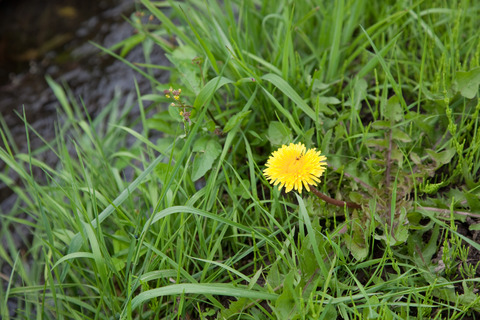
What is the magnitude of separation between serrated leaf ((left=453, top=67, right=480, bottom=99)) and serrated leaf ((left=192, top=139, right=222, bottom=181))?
1.01 metres

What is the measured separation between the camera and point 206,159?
181cm

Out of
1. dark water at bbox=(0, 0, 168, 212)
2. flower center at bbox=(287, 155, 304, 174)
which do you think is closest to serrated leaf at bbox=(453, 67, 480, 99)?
flower center at bbox=(287, 155, 304, 174)

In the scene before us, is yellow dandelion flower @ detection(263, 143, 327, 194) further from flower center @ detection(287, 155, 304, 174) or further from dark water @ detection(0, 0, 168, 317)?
dark water @ detection(0, 0, 168, 317)

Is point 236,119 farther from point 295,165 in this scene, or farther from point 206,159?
point 295,165

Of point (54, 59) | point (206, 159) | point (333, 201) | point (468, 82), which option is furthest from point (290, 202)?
point (54, 59)

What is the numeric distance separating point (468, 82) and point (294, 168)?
33.7 inches

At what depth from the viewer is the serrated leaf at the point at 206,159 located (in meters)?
1.79

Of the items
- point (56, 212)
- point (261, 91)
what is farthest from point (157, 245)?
point (261, 91)

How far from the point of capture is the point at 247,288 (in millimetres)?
1491

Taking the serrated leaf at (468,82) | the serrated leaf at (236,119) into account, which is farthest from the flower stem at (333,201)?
the serrated leaf at (468,82)

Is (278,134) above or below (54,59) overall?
below

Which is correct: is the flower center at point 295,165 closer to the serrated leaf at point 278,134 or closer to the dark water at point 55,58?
the serrated leaf at point 278,134

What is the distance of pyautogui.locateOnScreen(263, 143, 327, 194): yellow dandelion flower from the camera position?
4.68 feet

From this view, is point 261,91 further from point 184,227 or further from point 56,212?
point 56,212
